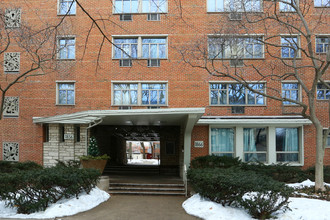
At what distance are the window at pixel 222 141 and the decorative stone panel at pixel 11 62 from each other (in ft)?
38.0

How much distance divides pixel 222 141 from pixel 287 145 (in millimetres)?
3525

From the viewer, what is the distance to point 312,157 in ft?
53.7

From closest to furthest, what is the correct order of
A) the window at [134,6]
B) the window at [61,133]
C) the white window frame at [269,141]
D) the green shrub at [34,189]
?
the green shrub at [34,189]
the white window frame at [269,141]
the window at [61,133]
the window at [134,6]

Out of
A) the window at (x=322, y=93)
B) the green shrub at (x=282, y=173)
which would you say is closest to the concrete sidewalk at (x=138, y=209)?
the green shrub at (x=282, y=173)

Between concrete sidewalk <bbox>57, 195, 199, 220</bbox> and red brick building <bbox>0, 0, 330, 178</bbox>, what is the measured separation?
18.0ft

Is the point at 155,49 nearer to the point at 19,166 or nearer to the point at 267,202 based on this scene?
the point at 19,166

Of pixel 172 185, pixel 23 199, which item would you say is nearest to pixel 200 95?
pixel 172 185

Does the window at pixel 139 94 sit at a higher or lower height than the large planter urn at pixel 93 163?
higher

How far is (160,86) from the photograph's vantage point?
17078 mm

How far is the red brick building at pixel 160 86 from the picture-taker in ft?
54.2

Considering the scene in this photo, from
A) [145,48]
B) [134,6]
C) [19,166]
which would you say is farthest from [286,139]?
[19,166]

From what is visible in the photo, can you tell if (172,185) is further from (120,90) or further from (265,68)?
(265,68)

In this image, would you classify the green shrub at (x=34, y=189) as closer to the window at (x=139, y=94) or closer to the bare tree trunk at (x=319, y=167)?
the bare tree trunk at (x=319, y=167)

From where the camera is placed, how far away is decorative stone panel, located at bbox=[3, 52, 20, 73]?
17.5 meters
